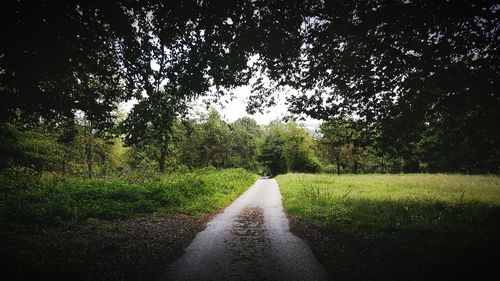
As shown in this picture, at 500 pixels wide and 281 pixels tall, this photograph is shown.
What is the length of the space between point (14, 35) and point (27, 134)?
20832mm

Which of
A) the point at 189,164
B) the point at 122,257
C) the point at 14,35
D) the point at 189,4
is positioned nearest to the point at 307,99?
the point at 189,4

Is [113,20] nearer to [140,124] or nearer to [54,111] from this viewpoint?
[140,124]

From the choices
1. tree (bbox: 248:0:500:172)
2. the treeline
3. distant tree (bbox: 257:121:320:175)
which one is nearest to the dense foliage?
tree (bbox: 248:0:500:172)

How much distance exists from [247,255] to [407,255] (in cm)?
456

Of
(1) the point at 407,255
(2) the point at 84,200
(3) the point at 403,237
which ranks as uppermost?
(2) the point at 84,200

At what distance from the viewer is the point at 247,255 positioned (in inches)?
356

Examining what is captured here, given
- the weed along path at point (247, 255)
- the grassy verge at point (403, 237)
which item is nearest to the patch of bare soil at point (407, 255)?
the grassy verge at point (403, 237)

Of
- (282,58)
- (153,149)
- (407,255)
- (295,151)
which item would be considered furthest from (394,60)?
(295,151)

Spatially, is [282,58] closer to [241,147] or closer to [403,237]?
[403,237]

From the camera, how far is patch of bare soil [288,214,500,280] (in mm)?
7082

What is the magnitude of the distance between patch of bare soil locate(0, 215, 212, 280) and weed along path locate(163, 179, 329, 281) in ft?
1.92

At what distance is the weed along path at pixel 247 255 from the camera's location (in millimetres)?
7305

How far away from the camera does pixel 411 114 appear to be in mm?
9500

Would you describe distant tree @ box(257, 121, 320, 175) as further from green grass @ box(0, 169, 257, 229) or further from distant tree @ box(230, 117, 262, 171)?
green grass @ box(0, 169, 257, 229)
